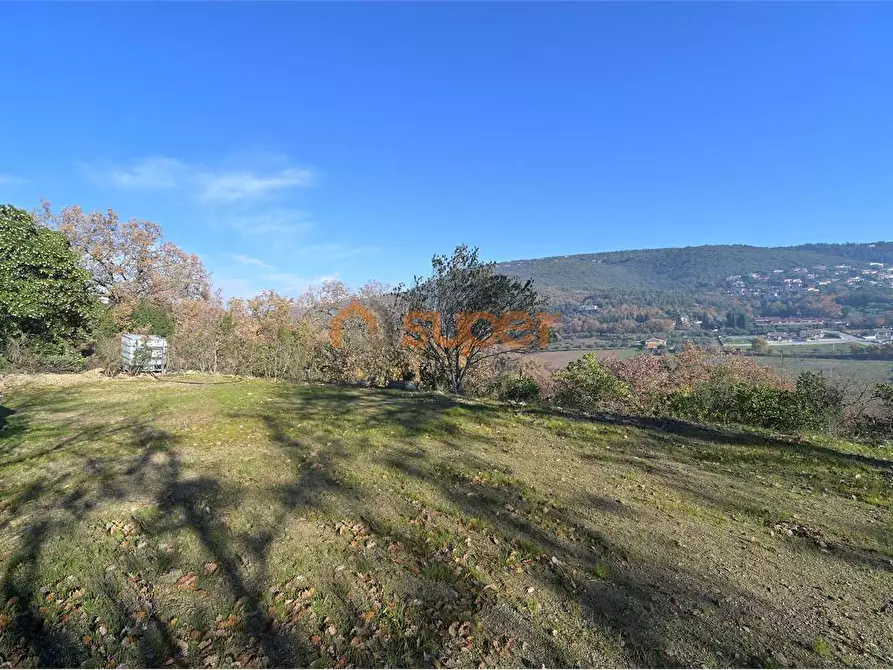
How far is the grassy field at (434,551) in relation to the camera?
8.02 ft

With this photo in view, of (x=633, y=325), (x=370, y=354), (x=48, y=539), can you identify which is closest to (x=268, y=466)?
(x=48, y=539)

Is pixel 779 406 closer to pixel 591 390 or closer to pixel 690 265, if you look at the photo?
pixel 591 390

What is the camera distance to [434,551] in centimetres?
339

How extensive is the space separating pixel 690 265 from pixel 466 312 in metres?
76.9

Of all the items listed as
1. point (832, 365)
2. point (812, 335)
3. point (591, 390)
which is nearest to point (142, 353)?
point (591, 390)

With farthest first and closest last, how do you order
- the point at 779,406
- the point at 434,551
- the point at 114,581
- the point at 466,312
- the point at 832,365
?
the point at 832,365, the point at 466,312, the point at 779,406, the point at 434,551, the point at 114,581

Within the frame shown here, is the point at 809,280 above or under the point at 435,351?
above

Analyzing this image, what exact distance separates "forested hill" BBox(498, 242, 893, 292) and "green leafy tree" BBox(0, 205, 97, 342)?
5213cm

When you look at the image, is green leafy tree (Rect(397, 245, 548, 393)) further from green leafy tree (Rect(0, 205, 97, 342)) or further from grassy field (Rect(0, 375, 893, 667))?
green leafy tree (Rect(0, 205, 97, 342))

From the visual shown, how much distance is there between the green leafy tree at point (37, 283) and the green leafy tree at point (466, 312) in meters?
10.7

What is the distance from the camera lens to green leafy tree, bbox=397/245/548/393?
49.8ft

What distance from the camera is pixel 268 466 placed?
5.13 metres

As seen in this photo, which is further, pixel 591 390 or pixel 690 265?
pixel 690 265

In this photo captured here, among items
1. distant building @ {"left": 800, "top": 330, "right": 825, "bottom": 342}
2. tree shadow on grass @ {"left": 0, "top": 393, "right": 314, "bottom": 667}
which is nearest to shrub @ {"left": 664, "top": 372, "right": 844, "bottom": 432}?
tree shadow on grass @ {"left": 0, "top": 393, "right": 314, "bottom": 667}
